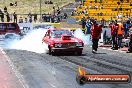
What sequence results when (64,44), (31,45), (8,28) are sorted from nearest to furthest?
(64,44)
(31,45)
(8,28)

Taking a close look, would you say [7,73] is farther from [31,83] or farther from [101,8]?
[101,8]

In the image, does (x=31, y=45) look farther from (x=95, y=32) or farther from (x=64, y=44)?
(x=64, y=44)

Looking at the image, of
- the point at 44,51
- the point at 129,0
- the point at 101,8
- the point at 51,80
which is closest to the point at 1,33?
the point at 44,51

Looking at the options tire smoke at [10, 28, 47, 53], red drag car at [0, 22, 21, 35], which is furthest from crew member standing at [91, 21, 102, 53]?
red drag car at [0, 22, 21, 35]

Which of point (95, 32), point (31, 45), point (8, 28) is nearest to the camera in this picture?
point (95, 32)

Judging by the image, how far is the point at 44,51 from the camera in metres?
22.2

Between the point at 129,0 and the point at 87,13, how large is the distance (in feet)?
28.5

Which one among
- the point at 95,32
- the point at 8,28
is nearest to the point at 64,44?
the point at 95,32

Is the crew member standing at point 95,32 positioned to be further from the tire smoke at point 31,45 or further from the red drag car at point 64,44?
the tire smoke at point 31,45

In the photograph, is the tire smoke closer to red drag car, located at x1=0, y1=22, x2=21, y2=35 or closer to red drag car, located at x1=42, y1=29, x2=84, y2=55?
red drag car, located at x1=42, y1=29, x2=84, y2=55

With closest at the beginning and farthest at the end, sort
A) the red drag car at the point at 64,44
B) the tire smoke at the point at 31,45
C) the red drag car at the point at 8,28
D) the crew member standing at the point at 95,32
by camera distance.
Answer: the red drag car at the point at 64,44 < the crew member standing at the point at 95,32 < the tire smoke at the point at 31,45 < the red drag car at the point at 8,28

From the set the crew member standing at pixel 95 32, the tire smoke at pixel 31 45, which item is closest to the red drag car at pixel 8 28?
the tire smoke at pixel 31 45

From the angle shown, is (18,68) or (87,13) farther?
(87,13)

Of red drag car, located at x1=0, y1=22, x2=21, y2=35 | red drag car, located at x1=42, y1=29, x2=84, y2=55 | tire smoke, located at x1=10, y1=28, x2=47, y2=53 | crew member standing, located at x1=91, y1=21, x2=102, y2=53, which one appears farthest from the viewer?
red drag car, located at x1=0, y1=22, x2=21, y2=35
